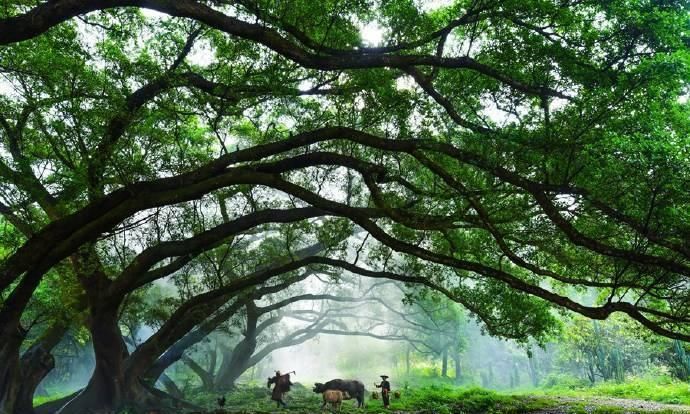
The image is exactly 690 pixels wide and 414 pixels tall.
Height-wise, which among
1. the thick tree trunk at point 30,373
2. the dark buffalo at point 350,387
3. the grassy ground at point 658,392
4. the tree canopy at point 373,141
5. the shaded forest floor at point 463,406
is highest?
the tree canopy at point 373,141

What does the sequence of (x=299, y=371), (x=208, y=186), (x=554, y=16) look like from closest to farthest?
1. (x=554, y=16)
2. (x=208, y=186)
3. (x=299, y=371)

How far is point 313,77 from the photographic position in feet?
34.7

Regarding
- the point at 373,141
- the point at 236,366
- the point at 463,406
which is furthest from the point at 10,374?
the point at 463,406

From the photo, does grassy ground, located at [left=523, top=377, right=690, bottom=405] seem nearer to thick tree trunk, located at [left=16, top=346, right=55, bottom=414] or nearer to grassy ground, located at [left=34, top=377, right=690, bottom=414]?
grassy ground, located at [left=34, top=377, right=690, bottom=414]

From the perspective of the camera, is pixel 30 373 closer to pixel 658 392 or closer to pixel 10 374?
pixel 10 374

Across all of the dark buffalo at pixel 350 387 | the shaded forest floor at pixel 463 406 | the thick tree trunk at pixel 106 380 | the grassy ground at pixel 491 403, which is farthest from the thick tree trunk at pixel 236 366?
the thick tree trunk at pixel 106 380

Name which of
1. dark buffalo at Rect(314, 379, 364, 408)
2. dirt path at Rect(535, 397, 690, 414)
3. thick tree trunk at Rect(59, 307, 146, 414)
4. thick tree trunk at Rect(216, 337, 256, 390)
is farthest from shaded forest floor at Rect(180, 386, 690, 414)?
thick tree trunk at Rect(216, 337, 256, 390)

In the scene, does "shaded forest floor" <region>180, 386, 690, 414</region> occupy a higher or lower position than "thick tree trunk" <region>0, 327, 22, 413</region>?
lower

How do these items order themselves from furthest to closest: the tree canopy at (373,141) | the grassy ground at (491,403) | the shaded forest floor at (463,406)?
1. the grassy ground at (491,403)
2. the shaded forest floor at (463,406)
3. the tree canopy at (373,141)

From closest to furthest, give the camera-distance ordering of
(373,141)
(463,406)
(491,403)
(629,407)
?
(373,141), (629,407), (463,406), (491,403)

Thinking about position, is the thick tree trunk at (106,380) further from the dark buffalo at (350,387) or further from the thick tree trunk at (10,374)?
the dark buffalo at (350,387)

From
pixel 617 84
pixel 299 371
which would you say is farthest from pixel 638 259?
pixel 299 371

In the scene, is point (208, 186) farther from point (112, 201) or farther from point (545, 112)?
point (545, 112)

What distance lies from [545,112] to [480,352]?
48.6m
